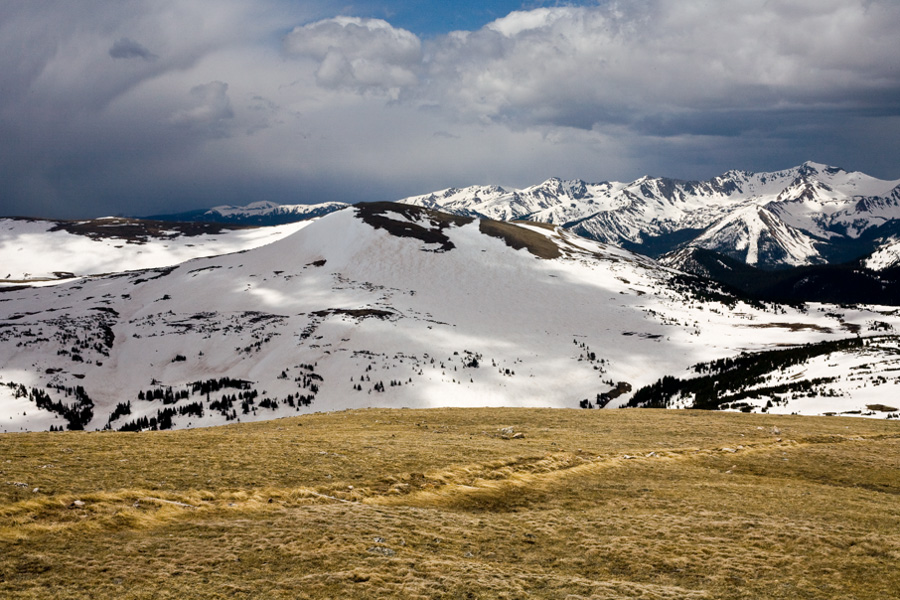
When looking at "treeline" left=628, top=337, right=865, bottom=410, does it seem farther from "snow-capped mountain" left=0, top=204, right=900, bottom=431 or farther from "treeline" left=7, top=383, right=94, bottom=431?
"treeline" left=7, top=383, right=94, bottom=431

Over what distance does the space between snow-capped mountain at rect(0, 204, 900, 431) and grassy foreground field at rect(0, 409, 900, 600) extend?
39.7 meters

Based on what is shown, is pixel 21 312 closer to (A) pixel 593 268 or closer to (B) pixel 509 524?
(B) pixel 509 524

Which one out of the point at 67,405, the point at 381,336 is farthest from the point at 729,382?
the point at 67,405

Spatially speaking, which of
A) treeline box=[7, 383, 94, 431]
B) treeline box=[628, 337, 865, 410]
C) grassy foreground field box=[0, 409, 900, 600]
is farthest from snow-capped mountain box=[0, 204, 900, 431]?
grassy foreground field box=[0, 409, 900, 600]

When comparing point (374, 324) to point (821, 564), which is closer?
point (821, 564)

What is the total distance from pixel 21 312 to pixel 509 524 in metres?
147

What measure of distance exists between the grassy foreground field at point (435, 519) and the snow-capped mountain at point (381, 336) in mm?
39667

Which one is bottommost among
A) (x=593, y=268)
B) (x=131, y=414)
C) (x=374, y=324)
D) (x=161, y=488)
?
(x=131, y=414)

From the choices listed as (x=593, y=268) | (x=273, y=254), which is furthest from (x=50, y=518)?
(x=593, y=268)

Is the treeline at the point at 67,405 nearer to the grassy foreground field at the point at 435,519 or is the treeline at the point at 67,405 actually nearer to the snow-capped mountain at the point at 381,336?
the snow-capped mountain at the point at 381,336

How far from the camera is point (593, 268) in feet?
605

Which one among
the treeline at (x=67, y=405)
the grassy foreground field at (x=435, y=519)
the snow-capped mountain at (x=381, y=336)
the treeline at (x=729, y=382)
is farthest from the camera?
the snow-capped mountain at (x=381, y=336)

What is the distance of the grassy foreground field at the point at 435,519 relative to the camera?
12424mm

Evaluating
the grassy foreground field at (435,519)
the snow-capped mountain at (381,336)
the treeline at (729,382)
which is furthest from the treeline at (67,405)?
the treeline at (729,382)
